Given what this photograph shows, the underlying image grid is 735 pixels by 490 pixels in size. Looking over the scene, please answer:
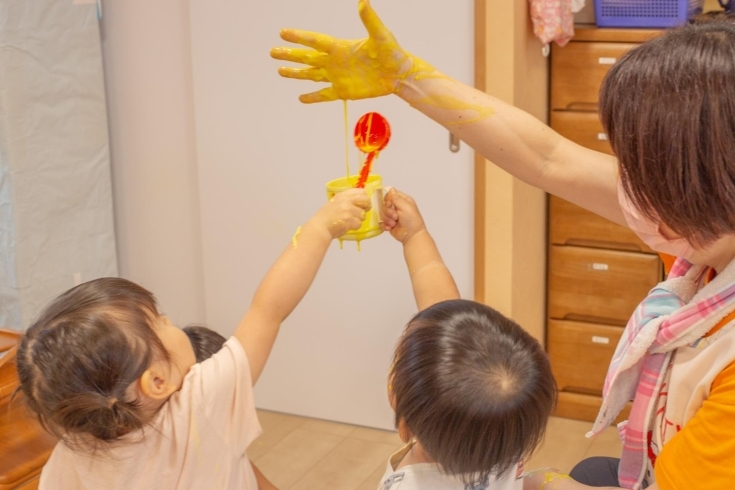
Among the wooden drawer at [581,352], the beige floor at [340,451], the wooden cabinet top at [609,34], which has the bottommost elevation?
the beige floor at [340,451]

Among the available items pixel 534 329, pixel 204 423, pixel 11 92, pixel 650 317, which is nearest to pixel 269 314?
pixel 204 423

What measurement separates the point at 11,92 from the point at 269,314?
1408mm

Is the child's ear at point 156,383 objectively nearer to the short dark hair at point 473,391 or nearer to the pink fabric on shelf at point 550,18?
the short dark hair at point 473,391

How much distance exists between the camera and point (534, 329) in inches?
102

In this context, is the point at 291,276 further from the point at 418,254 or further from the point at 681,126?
the point at 681,126

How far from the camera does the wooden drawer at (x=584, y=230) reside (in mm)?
2508

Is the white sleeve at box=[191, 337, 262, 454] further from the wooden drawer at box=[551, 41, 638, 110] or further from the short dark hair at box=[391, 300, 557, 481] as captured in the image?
the wooden drawer at box=[551, 41, 638, 110]

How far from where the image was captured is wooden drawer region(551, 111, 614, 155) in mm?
2438

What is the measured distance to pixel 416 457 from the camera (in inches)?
39.7

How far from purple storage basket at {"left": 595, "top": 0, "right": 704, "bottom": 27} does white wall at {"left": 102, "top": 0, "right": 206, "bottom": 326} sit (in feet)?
3.96

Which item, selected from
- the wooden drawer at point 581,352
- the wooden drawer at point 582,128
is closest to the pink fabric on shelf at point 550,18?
the wooden drawer at point 582,128

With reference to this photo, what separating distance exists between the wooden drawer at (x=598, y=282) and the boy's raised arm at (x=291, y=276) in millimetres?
1478

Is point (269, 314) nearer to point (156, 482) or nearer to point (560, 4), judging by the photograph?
point (156, 482)

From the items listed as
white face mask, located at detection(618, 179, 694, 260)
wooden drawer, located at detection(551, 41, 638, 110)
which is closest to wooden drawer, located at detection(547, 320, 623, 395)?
wooden drawer, located at detection(551, 41, 638, 110)
